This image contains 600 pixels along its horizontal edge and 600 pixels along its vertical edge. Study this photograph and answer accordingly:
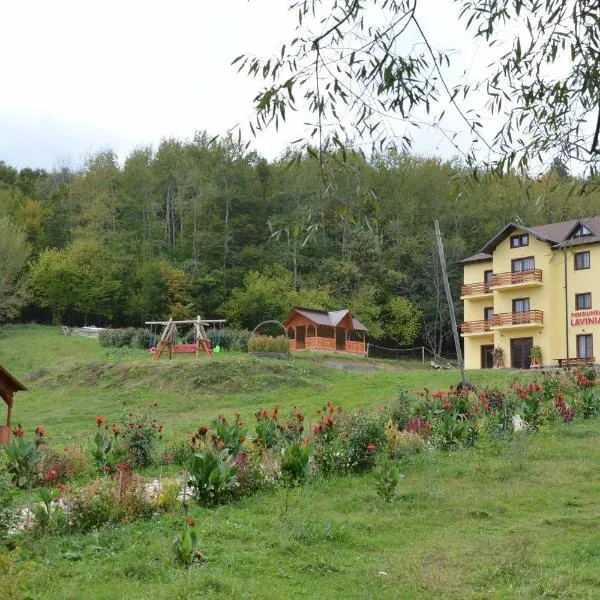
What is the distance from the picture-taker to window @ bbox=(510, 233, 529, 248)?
130 feet

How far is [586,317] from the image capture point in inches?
1453

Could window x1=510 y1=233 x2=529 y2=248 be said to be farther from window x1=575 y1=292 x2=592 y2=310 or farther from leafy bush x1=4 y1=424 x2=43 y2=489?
leafy bush x1=4 y1=424 x2=43 y2=489

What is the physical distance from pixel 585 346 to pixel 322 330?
1549cm

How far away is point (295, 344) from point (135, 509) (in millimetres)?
→ 37074

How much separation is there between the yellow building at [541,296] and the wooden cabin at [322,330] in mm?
7653

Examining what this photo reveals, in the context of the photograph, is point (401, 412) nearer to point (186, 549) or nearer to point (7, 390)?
point (7, 390)

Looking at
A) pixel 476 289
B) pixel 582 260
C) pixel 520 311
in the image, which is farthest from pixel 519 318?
pixel 476 289

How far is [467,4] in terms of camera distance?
6.15 m

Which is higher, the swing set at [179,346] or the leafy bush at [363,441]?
the swing set at [179,346]

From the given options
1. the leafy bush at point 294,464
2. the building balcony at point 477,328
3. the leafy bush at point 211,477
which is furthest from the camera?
the building balcony at point 477,328

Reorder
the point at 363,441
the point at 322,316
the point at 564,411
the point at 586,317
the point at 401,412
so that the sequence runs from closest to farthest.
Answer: the point at 363,441, the point at 401,412, the point at 564,411, the point at 586,317, the point at 322,316

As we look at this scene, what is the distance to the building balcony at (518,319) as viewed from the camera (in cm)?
3828

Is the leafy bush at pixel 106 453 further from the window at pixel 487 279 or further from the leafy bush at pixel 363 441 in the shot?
the window at pixel 487 279

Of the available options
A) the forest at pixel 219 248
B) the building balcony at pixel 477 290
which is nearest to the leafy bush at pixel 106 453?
the building balcony at pixel 477 290
